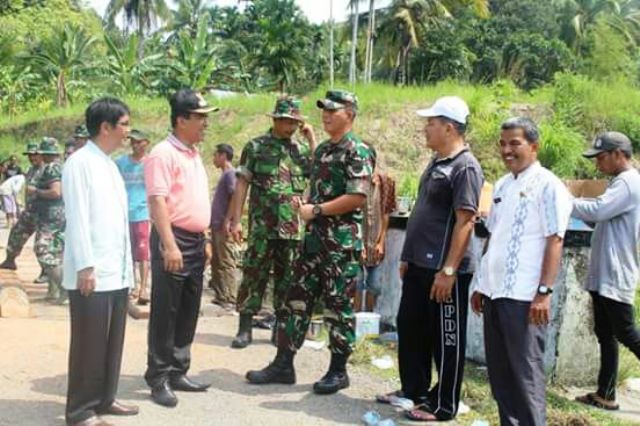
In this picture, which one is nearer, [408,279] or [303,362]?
[408,279]

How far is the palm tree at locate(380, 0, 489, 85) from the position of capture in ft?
125

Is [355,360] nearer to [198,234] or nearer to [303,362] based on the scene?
Result: [303,362]

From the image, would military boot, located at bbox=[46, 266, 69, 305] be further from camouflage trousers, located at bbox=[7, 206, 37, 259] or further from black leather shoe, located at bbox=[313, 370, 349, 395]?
black leather shoe, located at bbox=[313, 370, 349, 395]

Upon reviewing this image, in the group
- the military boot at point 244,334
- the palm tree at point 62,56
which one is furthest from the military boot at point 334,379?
the palm tree at point 62,56

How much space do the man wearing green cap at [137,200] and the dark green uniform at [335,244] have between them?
3.29 meters

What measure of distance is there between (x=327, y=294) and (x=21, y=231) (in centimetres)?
511

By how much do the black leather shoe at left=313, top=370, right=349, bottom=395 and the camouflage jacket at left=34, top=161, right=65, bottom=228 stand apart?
422 centimetres

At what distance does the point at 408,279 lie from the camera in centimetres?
462

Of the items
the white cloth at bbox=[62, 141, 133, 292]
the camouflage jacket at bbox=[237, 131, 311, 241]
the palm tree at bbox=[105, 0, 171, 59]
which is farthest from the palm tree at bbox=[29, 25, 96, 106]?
the white cloth at bbox=[62, 141, 133, 292]

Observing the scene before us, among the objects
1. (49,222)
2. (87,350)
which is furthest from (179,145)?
(49,222)

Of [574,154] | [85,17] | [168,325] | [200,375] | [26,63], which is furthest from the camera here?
[85,17]

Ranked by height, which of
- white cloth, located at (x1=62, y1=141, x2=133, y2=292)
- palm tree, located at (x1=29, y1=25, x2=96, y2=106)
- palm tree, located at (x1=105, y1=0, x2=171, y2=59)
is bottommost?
white cloth, located at (x1=62, y1=141, x2=133, y2=292)

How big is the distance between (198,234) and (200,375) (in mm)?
1224

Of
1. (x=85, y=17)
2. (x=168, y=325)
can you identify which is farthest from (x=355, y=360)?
(x=85, y=17)
